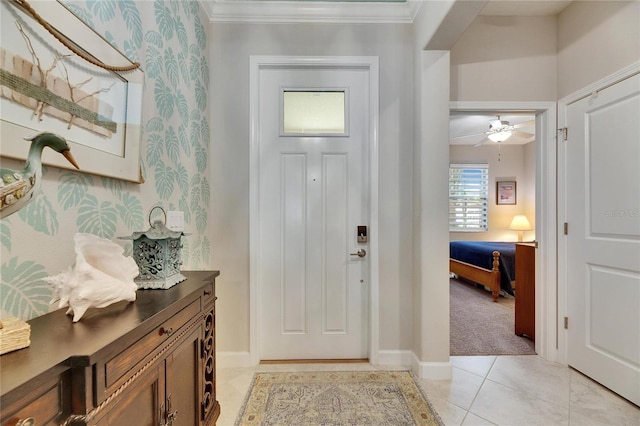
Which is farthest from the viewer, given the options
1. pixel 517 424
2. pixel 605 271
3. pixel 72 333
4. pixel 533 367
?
pixel 533 367

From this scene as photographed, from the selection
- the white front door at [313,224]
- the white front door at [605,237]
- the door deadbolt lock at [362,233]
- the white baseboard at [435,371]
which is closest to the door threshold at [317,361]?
the white front door at [313,224]

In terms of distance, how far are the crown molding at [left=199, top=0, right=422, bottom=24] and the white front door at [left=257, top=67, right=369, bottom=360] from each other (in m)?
0.37

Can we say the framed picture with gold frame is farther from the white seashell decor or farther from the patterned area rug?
the patterned area rug

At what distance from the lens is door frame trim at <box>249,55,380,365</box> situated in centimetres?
211

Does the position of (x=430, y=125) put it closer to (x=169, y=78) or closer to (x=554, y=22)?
(x=554, y=22)

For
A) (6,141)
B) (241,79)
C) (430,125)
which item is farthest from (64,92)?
(430,125)

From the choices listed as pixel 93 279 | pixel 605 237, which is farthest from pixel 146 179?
pixel 605 237

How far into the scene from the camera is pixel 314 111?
87.3 inches

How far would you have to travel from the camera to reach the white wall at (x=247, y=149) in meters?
2.12

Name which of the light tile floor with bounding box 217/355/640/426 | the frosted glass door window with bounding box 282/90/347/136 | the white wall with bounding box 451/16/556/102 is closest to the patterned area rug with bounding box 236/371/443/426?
the light tile floor with bounding box 217/355/640/426

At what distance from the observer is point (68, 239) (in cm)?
95

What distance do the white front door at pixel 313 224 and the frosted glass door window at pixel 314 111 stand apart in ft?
0.17

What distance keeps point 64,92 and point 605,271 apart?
308 cm

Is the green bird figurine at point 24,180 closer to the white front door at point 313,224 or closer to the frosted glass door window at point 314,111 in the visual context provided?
the white front door at point 313,224
